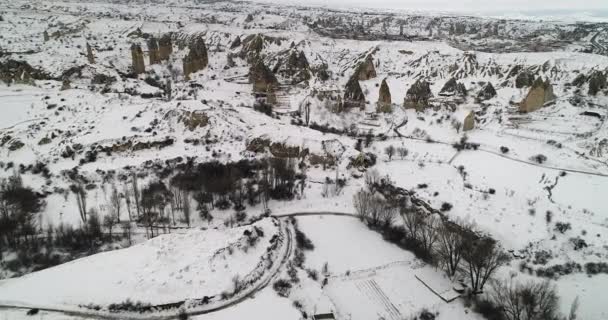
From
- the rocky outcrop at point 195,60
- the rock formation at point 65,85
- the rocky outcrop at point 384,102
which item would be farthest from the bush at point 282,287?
the rocky outcrop at point 195,60

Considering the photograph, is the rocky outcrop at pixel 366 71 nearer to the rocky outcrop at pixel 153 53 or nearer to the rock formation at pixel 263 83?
the rock formation at pixel 263 83

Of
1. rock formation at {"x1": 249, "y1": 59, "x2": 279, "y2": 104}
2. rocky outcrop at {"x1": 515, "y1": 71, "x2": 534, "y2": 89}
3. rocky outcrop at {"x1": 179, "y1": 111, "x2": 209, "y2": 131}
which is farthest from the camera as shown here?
rocky outcrop at {"x1": 515, "y1": 71, "x2": 534, "y2": 89}

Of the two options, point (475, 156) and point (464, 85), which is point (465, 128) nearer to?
point (475, 156)

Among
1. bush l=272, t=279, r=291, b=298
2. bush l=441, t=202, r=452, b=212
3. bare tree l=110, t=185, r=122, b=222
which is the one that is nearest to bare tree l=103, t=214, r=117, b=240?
bare tree l=110, t=185, r=122, b=222

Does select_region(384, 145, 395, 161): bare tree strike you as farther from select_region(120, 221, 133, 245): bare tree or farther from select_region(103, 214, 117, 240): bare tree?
select_region(103, 214, 117, 240): bare tree

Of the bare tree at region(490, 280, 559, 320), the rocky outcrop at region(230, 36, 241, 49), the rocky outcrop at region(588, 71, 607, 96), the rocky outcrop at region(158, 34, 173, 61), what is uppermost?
the rocky outcrop at region(230, 36, 241, 49)

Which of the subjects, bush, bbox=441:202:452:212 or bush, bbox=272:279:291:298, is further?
bush, bbox=441:202:452:212

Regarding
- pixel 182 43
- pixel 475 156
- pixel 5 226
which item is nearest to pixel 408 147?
pixel 475 156
